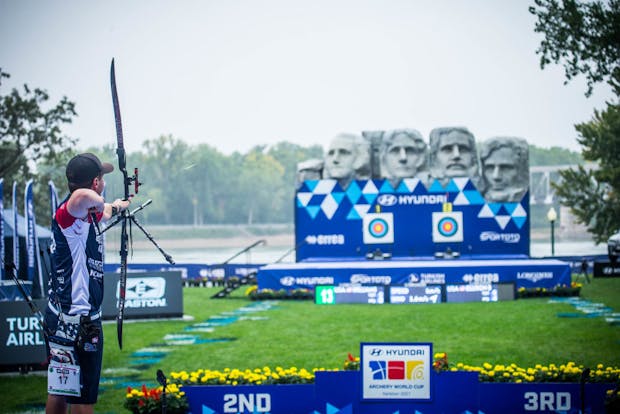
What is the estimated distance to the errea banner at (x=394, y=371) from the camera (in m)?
10.3

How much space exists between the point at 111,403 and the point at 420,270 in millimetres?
18811

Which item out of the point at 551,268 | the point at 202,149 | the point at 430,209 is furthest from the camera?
the point at 202,149

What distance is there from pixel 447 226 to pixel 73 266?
28559mm

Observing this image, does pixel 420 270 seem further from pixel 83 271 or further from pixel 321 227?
pixel 83 271

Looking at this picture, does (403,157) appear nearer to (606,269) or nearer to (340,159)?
(340,159)

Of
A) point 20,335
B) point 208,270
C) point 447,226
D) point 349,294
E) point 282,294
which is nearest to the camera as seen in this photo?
point 20,335

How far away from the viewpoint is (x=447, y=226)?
34.9 m

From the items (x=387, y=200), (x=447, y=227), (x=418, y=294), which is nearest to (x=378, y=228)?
(x=387, y=200)

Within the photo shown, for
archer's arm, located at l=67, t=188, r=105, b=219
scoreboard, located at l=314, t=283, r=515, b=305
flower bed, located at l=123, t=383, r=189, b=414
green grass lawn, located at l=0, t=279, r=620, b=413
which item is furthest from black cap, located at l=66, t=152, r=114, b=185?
scoreboard, located at l=314, t=283, r=515, b=305

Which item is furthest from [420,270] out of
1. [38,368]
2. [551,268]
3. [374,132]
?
[38,368]

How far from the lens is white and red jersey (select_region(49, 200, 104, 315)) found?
7363 millimetres

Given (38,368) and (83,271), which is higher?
(83,271)

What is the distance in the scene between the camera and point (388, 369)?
408 inches

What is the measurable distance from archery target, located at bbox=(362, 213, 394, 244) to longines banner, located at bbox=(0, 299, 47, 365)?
20283 millimetres
